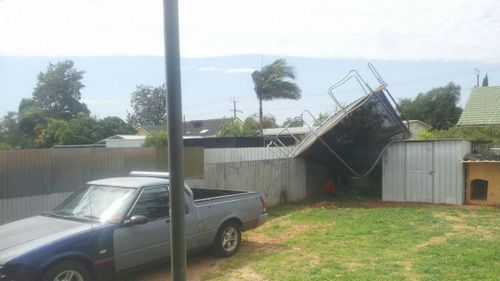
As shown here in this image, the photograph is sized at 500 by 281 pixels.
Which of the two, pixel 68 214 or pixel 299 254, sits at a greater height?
pixel 68 214

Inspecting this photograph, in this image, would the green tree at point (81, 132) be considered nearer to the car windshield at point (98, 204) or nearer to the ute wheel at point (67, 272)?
the car windshield at point (98, 204)

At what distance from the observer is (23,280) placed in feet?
17.2

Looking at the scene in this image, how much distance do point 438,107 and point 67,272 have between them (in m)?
62.1

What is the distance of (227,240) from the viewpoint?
332 inches

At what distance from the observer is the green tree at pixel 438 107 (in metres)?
59.9

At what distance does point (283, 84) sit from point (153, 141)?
1231 cm

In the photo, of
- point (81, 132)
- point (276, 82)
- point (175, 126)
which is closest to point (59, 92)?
point (81, 132)

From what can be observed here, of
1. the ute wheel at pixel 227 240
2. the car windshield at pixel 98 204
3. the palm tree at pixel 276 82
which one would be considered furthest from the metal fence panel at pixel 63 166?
the palm tree at pixel 276 82

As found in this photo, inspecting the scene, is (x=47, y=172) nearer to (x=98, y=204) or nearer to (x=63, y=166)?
(x=63, y=166)

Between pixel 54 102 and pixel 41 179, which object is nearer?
pixel 41 179

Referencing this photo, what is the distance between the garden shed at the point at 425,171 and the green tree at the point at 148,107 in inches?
2522

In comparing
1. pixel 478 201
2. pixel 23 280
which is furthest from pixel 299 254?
pixel 478 201

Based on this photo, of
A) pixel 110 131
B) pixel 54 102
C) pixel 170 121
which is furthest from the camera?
pixel 54 102

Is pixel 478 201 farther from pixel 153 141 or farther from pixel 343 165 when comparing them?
pixel 153 141
